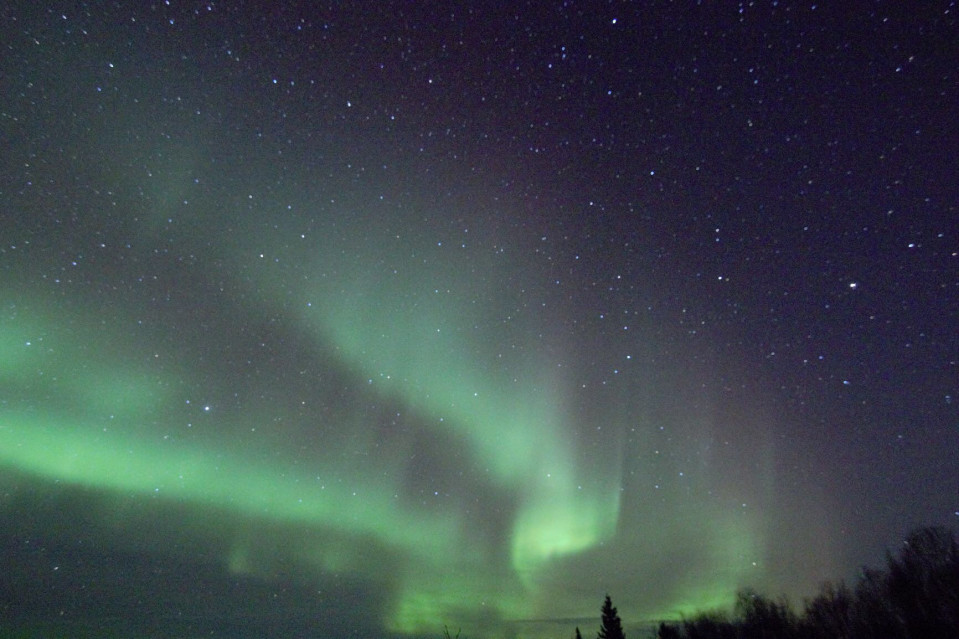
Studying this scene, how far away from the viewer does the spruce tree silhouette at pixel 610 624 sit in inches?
2221

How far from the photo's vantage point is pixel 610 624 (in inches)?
2272

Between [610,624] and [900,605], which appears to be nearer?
[900,605]

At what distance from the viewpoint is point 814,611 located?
150 ft

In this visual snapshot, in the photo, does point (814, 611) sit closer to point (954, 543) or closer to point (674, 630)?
point (954, 543)

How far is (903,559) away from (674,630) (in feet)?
101

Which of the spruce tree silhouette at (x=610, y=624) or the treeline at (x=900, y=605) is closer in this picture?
the treeline at (x=900, y=605)

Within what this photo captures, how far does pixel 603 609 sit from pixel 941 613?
32.0 m

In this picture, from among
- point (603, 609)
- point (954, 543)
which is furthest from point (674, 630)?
point (954, 543)

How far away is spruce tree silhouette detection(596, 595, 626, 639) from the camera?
56.4 m

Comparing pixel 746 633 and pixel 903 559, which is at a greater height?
pixel 903 559

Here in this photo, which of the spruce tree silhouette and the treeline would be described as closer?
the treeline

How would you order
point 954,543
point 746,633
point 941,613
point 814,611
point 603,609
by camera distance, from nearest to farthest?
point 941,613 → point 954,543 → point 814,611 → point 746,633 → point 603,609

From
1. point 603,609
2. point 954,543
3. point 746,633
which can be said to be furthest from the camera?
point 603,609

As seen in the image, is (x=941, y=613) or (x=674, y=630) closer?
(x=941, y=613)
